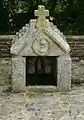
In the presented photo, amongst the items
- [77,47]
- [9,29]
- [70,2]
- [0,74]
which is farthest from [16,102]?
[70,2]

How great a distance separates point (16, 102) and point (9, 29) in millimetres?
4595

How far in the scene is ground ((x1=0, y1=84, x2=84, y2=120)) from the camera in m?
5.16

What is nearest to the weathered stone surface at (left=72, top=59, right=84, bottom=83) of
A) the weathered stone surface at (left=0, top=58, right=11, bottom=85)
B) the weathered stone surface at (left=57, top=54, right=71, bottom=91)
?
the weathered stone surface at (left=57, top=54, right=71, bottom=91)

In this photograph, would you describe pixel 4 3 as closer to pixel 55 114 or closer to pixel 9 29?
pixel 9 29

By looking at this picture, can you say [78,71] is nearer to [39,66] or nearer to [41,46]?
[39,66]

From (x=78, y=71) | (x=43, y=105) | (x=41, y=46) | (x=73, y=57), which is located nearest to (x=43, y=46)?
(x=41, y=46)

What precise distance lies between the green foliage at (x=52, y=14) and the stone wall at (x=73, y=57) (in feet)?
3.78

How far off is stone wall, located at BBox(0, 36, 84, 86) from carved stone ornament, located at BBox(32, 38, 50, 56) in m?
1.14

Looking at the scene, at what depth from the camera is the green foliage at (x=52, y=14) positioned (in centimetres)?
1005

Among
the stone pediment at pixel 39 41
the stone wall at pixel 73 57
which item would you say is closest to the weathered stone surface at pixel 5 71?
the stone wall at pixel 73 57

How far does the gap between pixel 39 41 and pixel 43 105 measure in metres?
1.02

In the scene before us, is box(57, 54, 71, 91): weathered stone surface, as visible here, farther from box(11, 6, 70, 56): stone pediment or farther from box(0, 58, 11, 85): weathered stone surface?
box(0, 58, 11, 85): weathered stone surface

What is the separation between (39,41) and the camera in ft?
19.6

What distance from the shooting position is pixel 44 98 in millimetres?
5855
